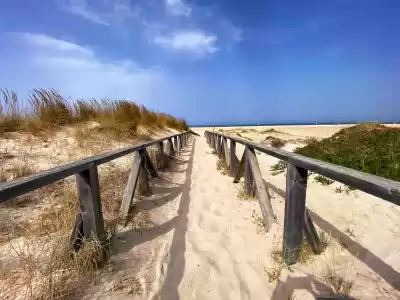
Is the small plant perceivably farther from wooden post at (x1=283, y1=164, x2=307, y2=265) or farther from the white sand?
wooden post at (x1=283, y1=164, x2=307, y2=265)

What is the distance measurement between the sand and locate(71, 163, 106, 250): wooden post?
1.21ft

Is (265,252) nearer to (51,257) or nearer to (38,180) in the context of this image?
(51,257)

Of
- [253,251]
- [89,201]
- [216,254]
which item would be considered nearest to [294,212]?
[253,251]

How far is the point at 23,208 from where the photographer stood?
12.2 feet

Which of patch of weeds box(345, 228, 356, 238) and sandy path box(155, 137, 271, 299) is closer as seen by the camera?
sandy path box(155, 137, 271, 299)

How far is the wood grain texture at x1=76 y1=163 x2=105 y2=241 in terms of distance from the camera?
262cm

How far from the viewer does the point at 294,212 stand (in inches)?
104

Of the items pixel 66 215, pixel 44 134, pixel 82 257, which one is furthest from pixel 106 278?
pixel 44 134

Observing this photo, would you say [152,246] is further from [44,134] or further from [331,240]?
[44,134]

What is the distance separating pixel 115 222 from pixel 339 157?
4905mm

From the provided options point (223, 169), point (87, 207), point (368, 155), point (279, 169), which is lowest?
point (223, 169)

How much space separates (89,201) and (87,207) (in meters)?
0.06

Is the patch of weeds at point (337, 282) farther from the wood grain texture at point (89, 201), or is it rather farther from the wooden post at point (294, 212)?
the wood grain texture at point (89, 201)

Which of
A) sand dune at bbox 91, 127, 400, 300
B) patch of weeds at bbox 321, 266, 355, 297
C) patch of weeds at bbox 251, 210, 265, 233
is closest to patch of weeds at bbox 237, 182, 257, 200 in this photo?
sand dune at bbox 91, 127, 400, 300
